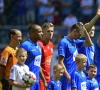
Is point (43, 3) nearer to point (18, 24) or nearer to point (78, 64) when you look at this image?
point (18, 24)

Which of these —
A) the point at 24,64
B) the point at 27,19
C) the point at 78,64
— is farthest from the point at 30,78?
the point at 27,19

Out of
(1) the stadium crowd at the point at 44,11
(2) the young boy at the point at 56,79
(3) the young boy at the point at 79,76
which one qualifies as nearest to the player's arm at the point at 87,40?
(3) the young boy at the point at 79,76

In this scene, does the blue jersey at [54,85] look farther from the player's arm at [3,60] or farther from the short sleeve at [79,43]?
the short sleeve at [79,43]

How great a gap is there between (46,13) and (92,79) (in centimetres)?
1185

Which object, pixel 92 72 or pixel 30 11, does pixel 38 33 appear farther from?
pixel 30 11

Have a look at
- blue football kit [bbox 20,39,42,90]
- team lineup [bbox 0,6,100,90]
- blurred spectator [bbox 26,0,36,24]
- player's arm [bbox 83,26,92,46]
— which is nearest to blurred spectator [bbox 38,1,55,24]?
blurred spectator [bbox 26,0,36,24]

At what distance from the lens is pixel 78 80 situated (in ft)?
43.6

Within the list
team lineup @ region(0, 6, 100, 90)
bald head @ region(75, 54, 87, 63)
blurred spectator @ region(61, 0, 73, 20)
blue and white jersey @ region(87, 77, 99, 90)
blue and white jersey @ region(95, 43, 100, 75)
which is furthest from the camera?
blurred spectator @ region(61, 0, 73, 20)

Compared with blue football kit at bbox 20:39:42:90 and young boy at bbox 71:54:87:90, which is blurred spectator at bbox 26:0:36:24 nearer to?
young boy at bbox 71:54:87:90

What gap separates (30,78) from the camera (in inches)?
471

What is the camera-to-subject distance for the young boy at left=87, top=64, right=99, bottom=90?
13366 millimetres

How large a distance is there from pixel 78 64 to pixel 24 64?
137 cm

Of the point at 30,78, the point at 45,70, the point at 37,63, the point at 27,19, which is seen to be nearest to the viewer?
the point at 30,78

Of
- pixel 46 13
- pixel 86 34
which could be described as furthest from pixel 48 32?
pixel 46 13
